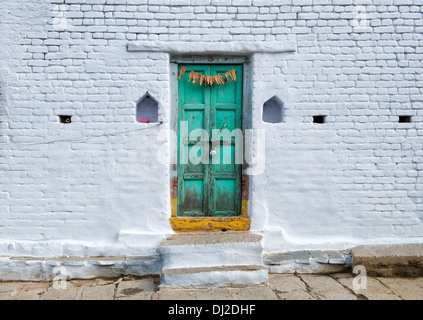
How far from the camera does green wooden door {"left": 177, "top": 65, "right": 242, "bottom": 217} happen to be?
4430 millimetres

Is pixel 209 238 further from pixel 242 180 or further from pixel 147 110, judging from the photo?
pixel 147 110

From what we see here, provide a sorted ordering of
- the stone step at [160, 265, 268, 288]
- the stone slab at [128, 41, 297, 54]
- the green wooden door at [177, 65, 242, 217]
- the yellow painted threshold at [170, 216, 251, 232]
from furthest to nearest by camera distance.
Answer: the green wooden door at [177, 65, 242, 217], the yellow painted threshold at [170, 216, 251, 232], the stone slab at [128, 41, 297, 54], the stone step at [160, 265, 268, 288]

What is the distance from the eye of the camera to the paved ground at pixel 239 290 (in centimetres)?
363

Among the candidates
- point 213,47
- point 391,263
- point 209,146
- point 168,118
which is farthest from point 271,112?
point 391,263

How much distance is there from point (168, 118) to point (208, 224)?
1311 millimetres

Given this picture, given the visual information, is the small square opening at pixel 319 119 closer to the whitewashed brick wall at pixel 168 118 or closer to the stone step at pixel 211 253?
the whitewashed brick wall at pixel 168 118

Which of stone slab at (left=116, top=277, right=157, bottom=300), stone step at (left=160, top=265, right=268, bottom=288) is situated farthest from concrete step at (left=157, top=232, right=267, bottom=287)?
stone slab at (left=116, top=277, right=157, bottom=300)

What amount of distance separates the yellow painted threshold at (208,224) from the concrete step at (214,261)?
29 cm

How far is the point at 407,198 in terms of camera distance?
14.3 ft

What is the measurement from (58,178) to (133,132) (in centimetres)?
100

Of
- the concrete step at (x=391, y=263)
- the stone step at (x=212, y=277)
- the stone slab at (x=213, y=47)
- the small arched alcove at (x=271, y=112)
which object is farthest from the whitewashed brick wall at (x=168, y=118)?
the stone step at (x=212, y=277)

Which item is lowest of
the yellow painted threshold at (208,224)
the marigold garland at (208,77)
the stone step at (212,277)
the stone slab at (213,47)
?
the stone step at (212,277)

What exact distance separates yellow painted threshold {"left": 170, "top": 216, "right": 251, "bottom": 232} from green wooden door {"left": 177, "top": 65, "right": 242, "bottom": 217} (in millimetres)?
146

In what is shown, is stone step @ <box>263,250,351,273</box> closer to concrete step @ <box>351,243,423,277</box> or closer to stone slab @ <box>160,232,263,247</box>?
concrete step @ <box>351,243,423,277</box>
